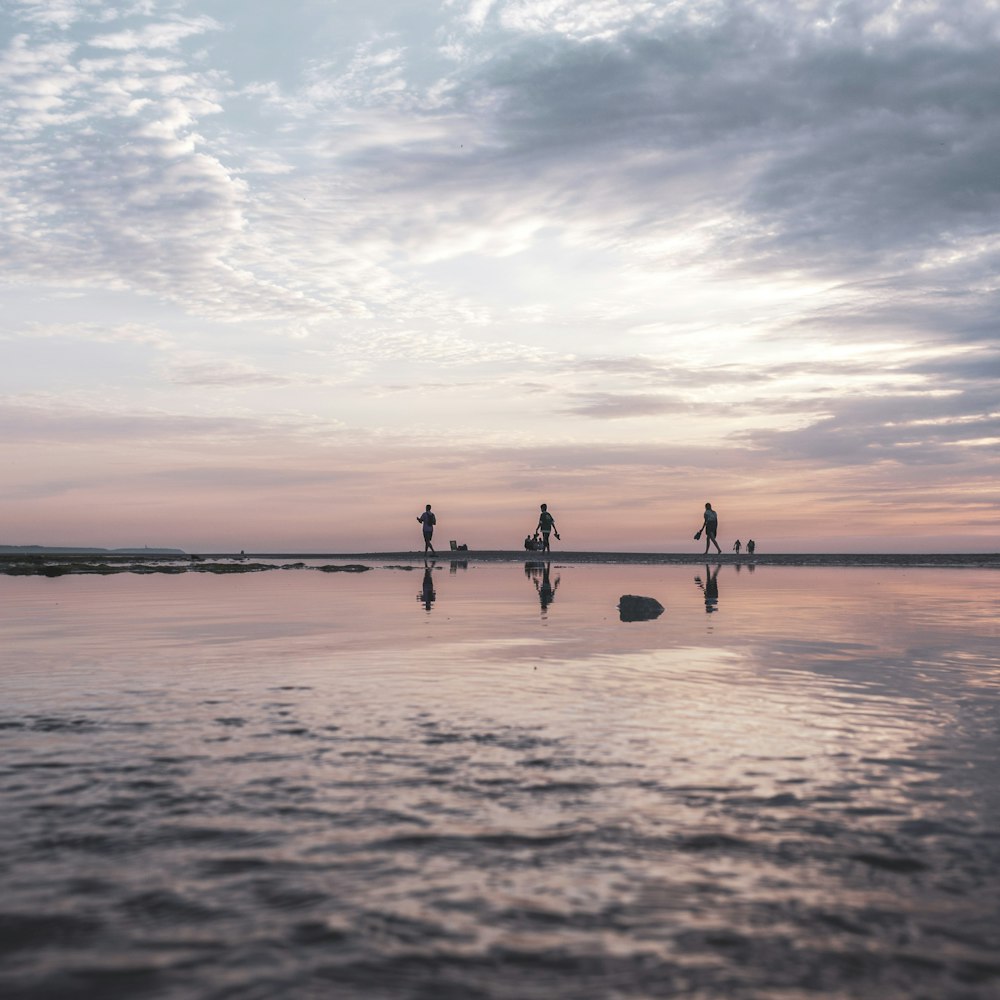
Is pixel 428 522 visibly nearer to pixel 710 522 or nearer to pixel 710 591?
pixel 710 522

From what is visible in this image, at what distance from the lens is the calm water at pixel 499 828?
3516 mm

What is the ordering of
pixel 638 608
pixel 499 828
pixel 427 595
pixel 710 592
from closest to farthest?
1. pixel 499 828
2. pixel 638 608
3. pixel 427 595
4. pixel 710 592

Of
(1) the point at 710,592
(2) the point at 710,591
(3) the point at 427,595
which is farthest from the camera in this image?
(2) the point at 710,591

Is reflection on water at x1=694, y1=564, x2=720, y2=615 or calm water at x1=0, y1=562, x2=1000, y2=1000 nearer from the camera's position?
calm water at x1=0, y1=562, x2=1000, y2=1000

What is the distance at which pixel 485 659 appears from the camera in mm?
11359

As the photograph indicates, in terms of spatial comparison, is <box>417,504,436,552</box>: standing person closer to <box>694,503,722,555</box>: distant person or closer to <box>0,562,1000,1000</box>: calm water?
<box>694,503,722,555</box>: distant person

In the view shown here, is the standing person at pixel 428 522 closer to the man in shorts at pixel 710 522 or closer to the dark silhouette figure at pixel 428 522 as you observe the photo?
the dark silhouette figure at pixel 428 522

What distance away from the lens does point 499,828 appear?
16.3ft

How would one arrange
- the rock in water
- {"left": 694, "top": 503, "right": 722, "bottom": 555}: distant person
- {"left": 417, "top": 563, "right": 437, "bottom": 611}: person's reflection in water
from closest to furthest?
the rock in water → {"left": 417, "top": 563, "right": 437, "bottom": 611}: person's reflection in water → {"left": 694, "top": 503, "right": 722, "bottom": 555}: distant person

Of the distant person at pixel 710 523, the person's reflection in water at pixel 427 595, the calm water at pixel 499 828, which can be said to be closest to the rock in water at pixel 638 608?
the person's reflection in water at pixel 427 595

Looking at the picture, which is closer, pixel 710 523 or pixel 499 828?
pixel 499 828

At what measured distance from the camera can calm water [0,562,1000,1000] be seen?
352 cm

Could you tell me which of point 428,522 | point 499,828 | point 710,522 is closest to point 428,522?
point 428,522

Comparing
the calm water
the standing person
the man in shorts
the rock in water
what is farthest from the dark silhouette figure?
the calm water
